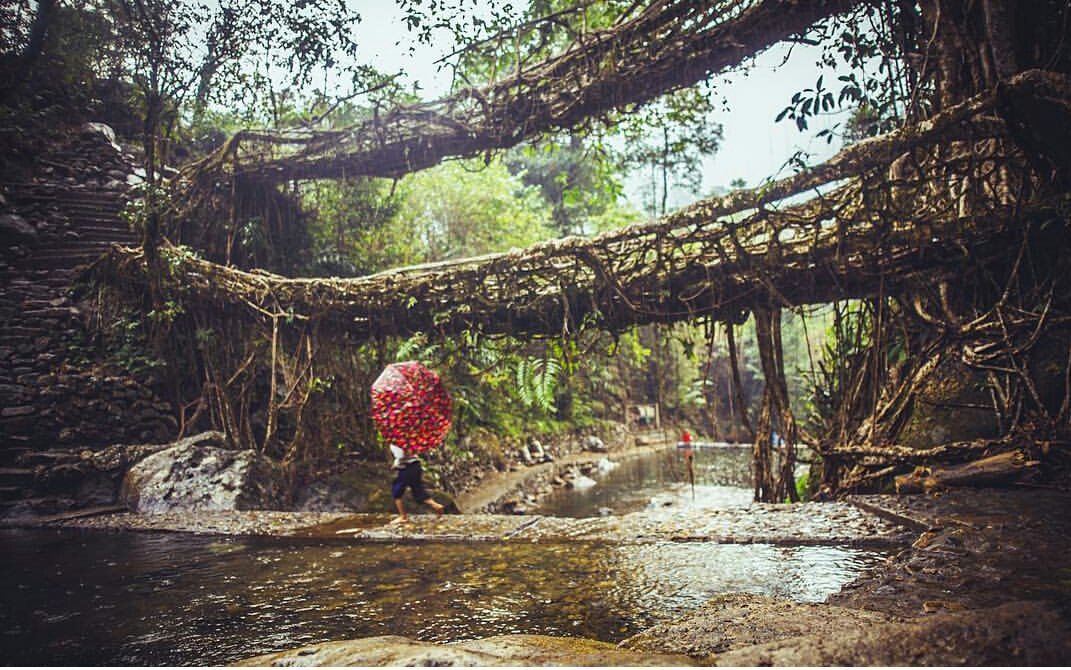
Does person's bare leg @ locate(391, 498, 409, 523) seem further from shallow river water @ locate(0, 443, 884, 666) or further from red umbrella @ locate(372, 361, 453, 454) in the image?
shallow river water @ locate(0, 443, 884, 666)

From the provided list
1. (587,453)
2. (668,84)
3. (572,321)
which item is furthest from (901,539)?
(587,453)

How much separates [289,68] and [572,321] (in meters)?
4.06

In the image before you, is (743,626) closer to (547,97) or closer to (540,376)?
(540,376)

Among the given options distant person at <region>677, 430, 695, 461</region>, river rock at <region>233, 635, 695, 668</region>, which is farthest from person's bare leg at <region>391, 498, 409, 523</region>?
river rock at <region>233, 635, 695, 668</region>

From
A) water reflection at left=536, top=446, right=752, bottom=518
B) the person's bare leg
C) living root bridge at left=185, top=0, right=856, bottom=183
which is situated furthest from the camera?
water reflection at left=536, top=446, right=752, bottom=518

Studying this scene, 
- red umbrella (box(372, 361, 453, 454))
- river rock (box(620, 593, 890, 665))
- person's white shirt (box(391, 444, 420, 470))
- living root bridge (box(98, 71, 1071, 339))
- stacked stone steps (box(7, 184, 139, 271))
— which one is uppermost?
stacked stone steps (box(7, 184, 139, 271))

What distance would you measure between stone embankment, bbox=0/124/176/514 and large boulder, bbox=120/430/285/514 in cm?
84

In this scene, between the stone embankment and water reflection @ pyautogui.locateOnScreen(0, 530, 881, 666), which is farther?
the stone embankment

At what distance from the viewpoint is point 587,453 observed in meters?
13.8

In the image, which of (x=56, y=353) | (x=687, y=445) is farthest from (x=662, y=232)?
(x=56, y=353)

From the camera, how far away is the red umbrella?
14.9ft

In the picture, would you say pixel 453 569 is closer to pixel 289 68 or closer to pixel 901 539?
pixel 901 539

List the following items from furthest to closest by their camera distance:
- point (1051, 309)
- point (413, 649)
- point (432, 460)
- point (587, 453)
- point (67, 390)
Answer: point (587, 453)
point (432, 460)
point (67, 390)
point (1051, 309)
point (413, 649)

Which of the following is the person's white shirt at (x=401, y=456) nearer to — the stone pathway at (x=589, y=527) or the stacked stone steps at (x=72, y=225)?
the stone pathway at (x=589, y=527)
